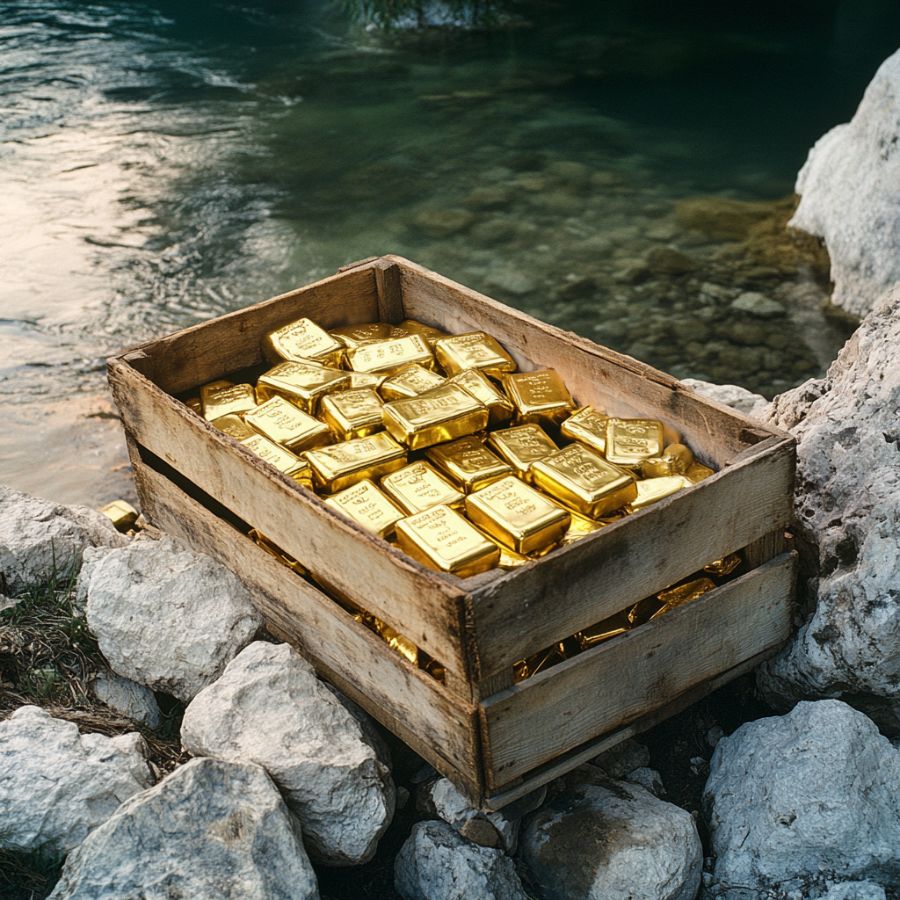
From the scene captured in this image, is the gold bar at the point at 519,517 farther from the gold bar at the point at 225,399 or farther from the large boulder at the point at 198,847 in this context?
the gold bar at the point at 225,399

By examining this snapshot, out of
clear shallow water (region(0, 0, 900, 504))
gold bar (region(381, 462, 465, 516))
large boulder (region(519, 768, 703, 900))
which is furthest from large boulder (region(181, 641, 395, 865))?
clear shallow water (region(0, 0, 900, 504))

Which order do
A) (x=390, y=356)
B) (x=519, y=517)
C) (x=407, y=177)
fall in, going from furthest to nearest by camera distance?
(x=407, y=177) < (x=390, y=356) < (x=519, y=517)

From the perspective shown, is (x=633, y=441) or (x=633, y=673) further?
(x=633, y=441)

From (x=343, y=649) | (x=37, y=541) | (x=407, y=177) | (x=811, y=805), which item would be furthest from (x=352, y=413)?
(x=407, y=177)

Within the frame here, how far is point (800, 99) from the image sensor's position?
400 inches

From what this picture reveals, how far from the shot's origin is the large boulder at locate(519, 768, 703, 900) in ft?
8.99

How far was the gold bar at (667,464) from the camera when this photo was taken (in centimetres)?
313

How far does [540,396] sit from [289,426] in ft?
2.62

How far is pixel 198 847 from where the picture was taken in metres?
2.53

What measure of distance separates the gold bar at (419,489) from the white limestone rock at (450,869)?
0.84m

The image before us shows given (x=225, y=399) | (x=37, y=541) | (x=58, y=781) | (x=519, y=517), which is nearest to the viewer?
(x=58, y=781)

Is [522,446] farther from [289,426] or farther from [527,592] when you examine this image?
[527,592]

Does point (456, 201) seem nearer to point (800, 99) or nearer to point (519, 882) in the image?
point (800, 99)

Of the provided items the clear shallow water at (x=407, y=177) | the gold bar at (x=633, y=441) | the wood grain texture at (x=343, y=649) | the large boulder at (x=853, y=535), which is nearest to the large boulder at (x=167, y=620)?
the wood grain texture at (x=343, y=649)
